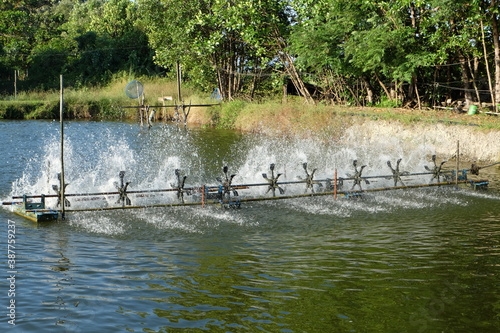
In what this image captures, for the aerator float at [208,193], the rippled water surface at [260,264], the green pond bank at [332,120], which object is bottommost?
the rippled water surface at [260,264]

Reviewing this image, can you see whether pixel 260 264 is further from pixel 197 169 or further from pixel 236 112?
pixel 236 112

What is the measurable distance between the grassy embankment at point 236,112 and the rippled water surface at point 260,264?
11.4 meters

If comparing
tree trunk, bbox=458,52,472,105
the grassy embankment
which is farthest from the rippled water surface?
tree trunk, bbox=458,52,472,105

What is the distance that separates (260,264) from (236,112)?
31.9 m

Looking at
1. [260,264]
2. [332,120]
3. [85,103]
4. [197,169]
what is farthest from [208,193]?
[85,103]

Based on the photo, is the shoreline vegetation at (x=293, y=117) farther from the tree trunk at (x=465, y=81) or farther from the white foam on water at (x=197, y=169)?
the tree trunk at (x=465, y=81)

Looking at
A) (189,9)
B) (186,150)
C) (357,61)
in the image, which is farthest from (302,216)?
(189,9)

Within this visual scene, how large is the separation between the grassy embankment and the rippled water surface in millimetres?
11384

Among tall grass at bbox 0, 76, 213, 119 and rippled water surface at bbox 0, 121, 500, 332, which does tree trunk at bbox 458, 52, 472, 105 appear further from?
tall grass at bbox 0, 76, 213, 119

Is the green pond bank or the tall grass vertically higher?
the tall grass

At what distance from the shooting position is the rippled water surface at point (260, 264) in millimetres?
10445

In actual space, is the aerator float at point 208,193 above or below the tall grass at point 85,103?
below

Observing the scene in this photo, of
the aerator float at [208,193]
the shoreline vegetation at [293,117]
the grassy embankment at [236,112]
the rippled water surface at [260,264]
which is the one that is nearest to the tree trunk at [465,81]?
the shoreline vegetation at [293,117]

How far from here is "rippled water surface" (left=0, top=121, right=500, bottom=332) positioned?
411 inches
